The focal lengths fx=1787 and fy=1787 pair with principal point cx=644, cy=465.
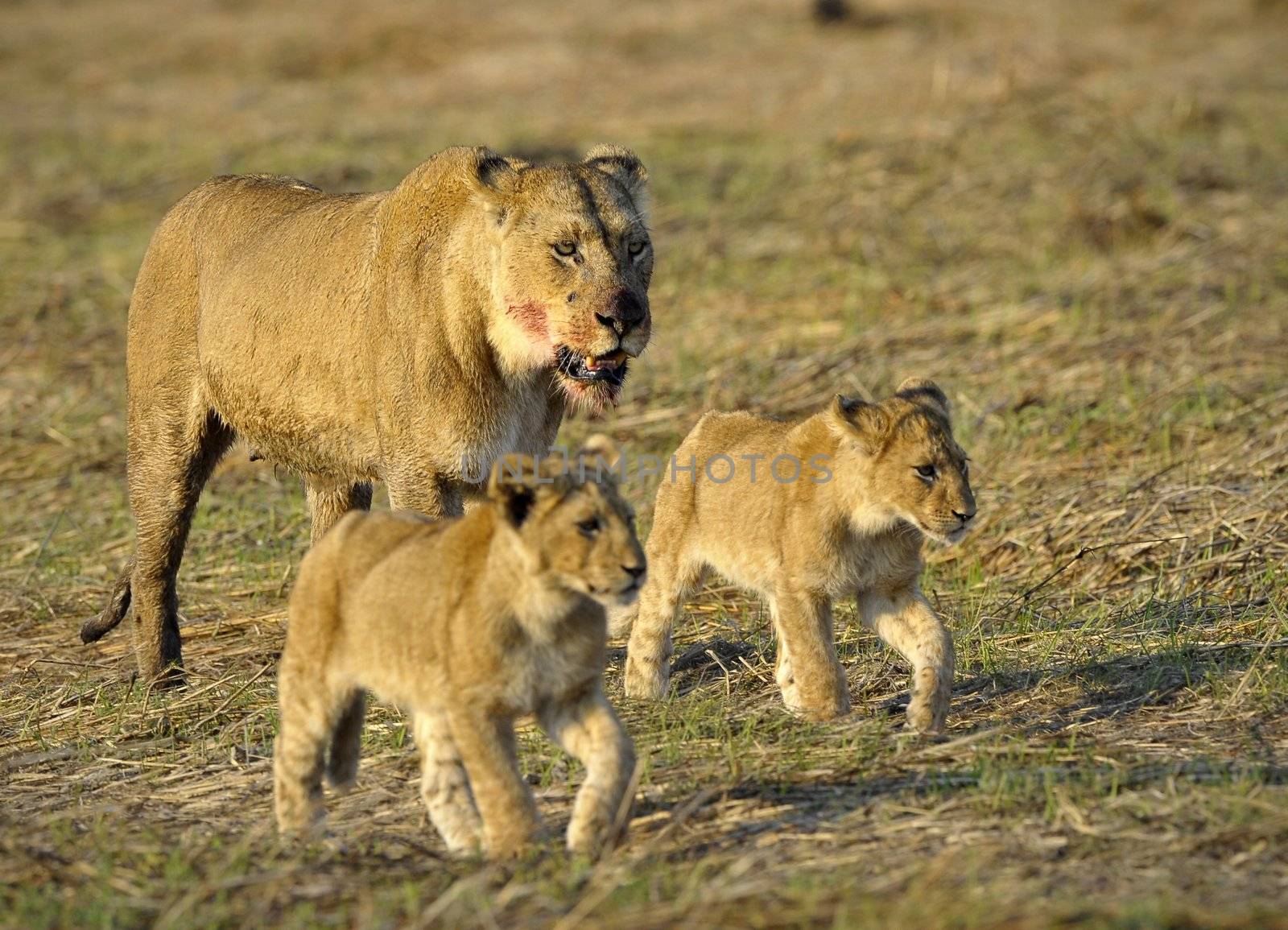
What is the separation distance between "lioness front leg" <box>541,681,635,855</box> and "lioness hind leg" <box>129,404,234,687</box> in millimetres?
3225

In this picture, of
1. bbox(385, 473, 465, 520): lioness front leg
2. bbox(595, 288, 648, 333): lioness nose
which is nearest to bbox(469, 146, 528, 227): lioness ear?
bbox(595, 288, 648, 333): lioness nose

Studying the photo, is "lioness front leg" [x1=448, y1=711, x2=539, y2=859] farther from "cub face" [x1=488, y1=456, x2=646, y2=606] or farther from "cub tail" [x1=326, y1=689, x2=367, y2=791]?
"cub tail" [x1=326, y1=689, x2=367, y2=791]

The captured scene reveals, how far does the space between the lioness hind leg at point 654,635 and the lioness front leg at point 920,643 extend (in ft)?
2.56

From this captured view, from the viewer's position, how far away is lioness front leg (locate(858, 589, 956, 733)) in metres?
6.16

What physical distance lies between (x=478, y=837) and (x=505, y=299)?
92.7 inches

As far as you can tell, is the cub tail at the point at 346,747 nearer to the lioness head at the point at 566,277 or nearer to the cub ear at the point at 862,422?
the lioness head at the point at 566,277

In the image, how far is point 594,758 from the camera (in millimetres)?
5090

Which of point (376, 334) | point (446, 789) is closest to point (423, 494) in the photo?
point (376, 334)

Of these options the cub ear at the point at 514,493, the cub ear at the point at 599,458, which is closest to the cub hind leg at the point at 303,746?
the cub ear at the point at 514,493

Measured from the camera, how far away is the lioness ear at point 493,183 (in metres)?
6.88

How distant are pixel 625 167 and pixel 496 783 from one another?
321cm

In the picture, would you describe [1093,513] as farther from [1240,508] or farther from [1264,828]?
[1264,828]

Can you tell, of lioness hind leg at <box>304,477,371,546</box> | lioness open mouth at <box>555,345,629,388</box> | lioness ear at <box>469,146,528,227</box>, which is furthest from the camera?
lioness hind leg at <box>304,477,371,546</box>

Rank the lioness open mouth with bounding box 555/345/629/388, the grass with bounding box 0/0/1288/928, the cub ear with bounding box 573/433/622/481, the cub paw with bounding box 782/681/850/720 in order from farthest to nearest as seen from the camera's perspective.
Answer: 1. the lioness open mouth with bounding box 555/345/629/388
2. the cub paw with bounding box 782/681/850/720
3. the cub ear with bounding box 573/433/622/481
4. the grass with bounding box 0/0/1288/928
